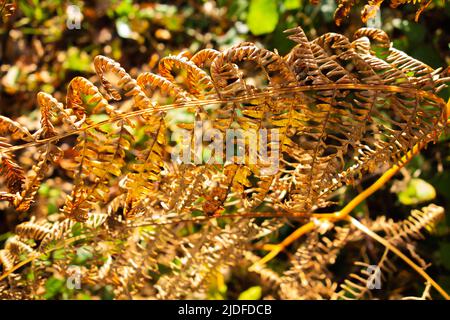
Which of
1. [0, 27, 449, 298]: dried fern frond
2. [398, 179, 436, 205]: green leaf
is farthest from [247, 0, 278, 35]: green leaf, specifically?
[0, 27, 449, 298]: dried fern frond

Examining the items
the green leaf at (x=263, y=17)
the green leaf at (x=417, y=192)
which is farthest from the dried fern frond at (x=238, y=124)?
the green leaf at (x=263, y=17)

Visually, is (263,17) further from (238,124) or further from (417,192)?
(238,124)

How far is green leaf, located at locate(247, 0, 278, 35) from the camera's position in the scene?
70.5 inches

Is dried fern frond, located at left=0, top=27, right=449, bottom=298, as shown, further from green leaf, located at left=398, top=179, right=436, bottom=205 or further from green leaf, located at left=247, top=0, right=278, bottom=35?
green leaf, located at left=247, top=0, right=278, bottom=35

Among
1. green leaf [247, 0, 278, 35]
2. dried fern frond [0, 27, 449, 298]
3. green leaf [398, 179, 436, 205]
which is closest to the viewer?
dried fern frond [0, 27, 449, 298]

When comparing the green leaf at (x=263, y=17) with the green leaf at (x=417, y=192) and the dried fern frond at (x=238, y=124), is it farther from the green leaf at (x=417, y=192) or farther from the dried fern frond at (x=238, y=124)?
the dried fern frond at (x=238, y=124)

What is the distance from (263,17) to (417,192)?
769mm

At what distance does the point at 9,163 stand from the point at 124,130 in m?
0.20

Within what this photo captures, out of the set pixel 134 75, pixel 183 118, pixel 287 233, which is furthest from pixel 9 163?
pixel 134 75

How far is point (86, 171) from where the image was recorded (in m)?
0.89

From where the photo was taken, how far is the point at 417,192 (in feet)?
5.18

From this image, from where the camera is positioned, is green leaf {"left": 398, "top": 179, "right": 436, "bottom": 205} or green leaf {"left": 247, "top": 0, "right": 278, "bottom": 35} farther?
green leaf {"left": 247, "top": 0, "right": 278, "bottom": 35}

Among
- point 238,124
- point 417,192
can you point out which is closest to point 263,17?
point 417,192

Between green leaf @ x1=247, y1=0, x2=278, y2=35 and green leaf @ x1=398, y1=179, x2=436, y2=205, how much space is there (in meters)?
0.70
